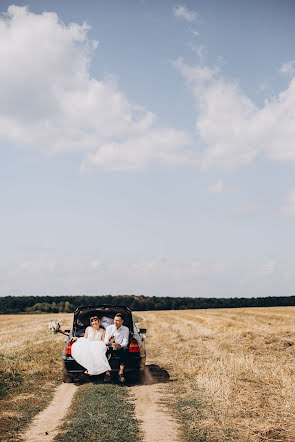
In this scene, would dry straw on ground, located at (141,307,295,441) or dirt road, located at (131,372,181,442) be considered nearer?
dirt road, located at (131,372,181,442)

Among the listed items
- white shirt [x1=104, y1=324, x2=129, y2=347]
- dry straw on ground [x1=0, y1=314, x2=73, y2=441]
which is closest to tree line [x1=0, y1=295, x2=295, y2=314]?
dry straw on ground [x1=0, y1=314, x2=73, y2=441]

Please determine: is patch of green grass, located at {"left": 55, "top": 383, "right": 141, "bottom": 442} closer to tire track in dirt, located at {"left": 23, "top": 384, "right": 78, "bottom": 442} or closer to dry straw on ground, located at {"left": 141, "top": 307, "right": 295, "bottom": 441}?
tire track in dirt, located at {"left": 23, "top": 384, "right": 78, "bottom": 442}

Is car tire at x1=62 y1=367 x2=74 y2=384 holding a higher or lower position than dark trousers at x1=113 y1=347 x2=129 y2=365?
lower

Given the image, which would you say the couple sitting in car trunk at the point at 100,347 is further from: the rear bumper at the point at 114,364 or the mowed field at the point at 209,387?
the mowed field at the point at 209,387

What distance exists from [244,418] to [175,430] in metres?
1.24

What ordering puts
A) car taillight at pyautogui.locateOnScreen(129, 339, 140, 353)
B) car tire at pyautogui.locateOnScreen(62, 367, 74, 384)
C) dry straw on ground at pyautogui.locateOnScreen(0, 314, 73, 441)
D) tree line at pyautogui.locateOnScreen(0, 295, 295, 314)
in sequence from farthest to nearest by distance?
tree line at pyautogui.locateOnScreen(0, 295, 295, 314), car tire at pyautogui.locateOnScreen(62, 367, 74, 384), car taillight at pyautogui.locateOnScreen(129, 339, 140, 353), dry straw on ground at pyautogui.locateOnScreen(0, 314, 73, 441)

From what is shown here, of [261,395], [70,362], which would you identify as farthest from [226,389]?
[70,362]

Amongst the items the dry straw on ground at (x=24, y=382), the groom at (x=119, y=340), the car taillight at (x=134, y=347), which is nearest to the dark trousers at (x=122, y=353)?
the groom at (x=119, y=340)

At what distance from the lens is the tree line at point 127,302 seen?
70.9m

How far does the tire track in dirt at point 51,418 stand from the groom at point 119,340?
1097 mm

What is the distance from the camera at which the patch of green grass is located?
19.1 ft

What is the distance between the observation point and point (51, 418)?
22.6 feet

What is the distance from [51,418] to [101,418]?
35.8 inches

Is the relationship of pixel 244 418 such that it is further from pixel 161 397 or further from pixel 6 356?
pixel 6 356
